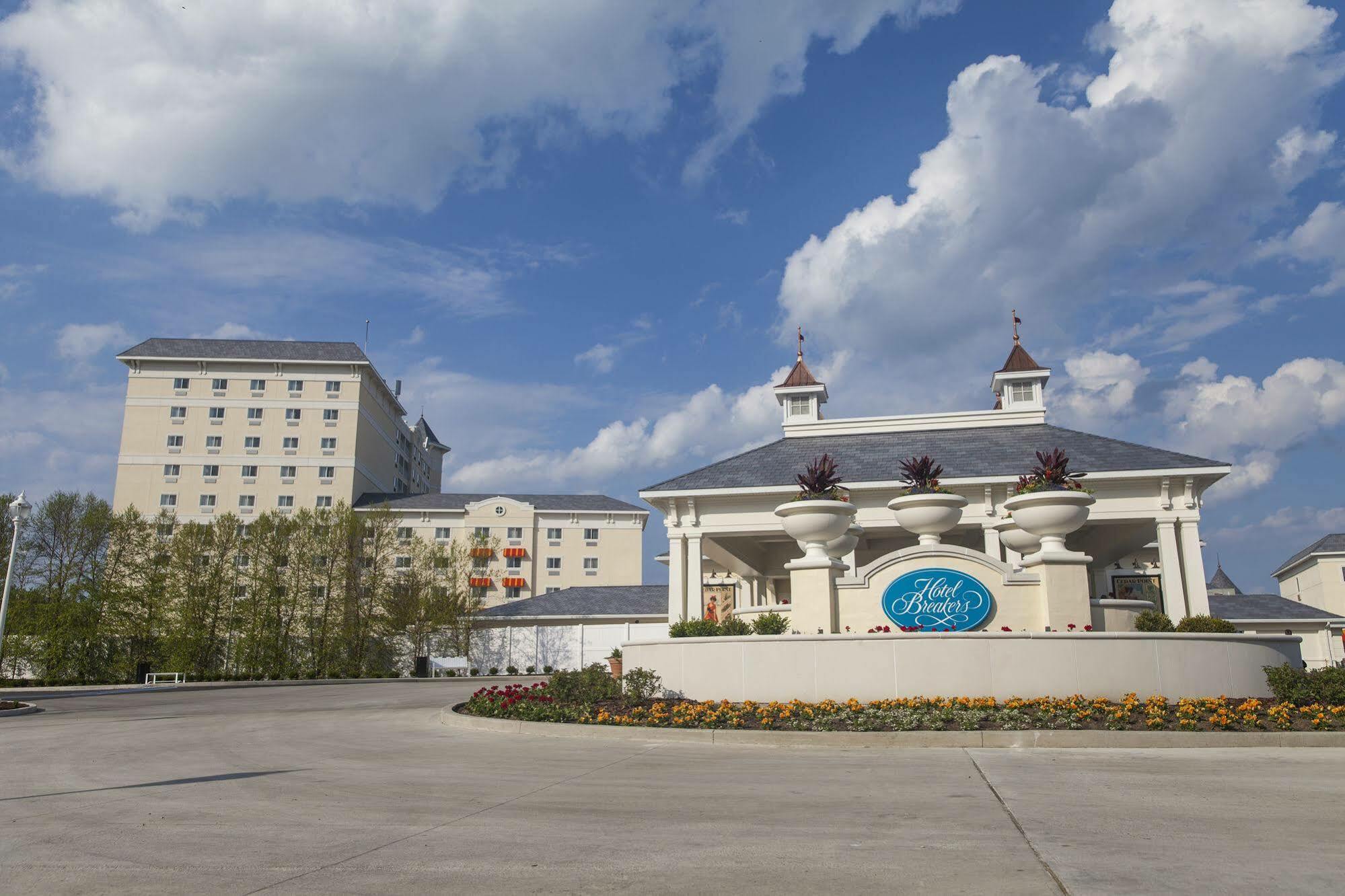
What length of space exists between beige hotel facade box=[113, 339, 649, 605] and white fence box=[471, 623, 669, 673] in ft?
68.2

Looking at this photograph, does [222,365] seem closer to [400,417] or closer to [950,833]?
[400,417]

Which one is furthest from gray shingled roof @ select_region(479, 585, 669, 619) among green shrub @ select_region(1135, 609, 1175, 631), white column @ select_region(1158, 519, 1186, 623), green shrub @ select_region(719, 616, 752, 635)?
green shrub @ select_region(1135, 609, 1175, 631)

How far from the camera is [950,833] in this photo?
267 inches

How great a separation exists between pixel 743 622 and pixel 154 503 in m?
65.3

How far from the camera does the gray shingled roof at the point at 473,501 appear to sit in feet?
241

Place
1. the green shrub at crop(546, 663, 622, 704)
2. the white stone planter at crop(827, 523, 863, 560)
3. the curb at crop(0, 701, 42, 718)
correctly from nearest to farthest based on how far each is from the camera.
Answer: the green shrub at crop(546, 663, 622, 704)
the white stone planter at crop(827, 523, 863, 560)
the curb at crop(0, 701, 42, 718)

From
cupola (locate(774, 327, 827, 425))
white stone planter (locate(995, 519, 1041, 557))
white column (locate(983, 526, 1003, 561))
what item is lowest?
white stone planter (locate(995, 519, 1041, 557))

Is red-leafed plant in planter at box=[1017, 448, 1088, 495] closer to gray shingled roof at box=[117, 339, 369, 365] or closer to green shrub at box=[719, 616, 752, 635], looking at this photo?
green shrub at box=[719, 616, 752, 635]

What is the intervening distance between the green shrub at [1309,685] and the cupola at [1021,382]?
63.5 feet

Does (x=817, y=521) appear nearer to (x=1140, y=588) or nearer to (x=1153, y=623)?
(x=1153, y=623)

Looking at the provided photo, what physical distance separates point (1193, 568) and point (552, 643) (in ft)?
103

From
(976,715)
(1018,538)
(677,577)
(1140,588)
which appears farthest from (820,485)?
(1140,588)

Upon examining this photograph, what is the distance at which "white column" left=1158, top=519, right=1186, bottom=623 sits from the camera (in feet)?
83.3

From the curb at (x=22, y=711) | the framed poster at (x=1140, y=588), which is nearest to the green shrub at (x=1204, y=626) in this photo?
the framed poster at (x=1140, y=588)
